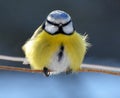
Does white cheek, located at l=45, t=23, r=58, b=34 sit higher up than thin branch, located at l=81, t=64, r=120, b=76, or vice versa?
white cheek, located at l=45, t=23, r=58, b=34

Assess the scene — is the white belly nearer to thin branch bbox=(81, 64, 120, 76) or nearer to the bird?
the bird

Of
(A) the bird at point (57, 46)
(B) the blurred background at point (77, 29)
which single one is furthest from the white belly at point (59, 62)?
(B) the blurred background at point (77, 29)

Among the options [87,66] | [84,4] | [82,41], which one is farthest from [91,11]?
[87,66]

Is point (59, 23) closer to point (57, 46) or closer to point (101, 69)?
point (57, 46)

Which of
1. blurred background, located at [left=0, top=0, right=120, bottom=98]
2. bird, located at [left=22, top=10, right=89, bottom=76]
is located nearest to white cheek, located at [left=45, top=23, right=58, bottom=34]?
bird, located at [left=22, top=10, right=89, bottom=76]

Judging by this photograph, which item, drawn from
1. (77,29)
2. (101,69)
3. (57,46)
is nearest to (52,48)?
(57,46)

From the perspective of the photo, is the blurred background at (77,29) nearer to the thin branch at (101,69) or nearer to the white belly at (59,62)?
the white belly at (59,62)
